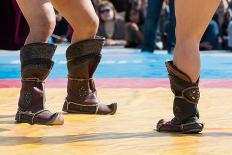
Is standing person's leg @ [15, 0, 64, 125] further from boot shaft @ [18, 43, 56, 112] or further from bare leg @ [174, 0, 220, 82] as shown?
bare leg @ [174, 0, 220, 82]

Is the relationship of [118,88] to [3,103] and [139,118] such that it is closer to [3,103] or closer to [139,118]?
[3,103]

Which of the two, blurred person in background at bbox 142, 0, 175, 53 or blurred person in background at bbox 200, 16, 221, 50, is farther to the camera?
blurred person in background at bbox 200, 16, 221, 50

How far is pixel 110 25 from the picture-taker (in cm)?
Result: 767

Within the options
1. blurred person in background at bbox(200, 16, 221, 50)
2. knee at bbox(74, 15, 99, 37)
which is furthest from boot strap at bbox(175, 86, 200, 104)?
blurred person in background at bbox(200, 16, 221, 50)

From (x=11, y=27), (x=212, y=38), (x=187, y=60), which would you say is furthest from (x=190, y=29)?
(x=212, y=38)

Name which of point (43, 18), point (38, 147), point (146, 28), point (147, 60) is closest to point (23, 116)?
point (43, 18)

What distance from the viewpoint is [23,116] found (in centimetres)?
203

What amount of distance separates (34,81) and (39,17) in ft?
0.64

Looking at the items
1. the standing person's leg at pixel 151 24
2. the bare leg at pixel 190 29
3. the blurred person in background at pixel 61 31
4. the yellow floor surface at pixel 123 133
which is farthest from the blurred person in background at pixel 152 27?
the bare leg at pixel 190 29

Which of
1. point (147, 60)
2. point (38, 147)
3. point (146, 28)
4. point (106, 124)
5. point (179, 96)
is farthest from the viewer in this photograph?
point (146, 28)

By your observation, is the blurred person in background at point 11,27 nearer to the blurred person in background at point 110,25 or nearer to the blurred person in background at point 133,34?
the blurred person in background at point 110,25

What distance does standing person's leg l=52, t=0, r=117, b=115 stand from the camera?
88.2 inches

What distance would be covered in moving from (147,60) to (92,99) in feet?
8.41

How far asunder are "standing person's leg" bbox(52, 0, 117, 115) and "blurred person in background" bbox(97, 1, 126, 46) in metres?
5.11
